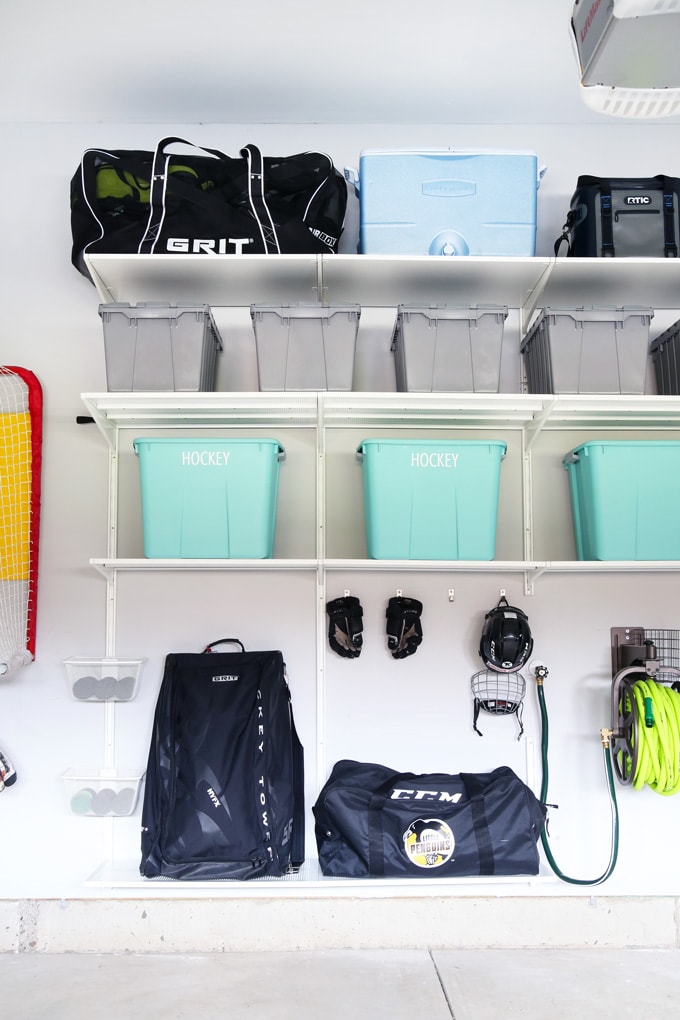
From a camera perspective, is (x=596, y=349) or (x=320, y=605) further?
(x=320, y=605)

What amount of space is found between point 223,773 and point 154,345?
1445mm

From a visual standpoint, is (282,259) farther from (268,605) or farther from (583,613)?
(583,613)

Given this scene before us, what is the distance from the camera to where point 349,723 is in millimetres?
2980

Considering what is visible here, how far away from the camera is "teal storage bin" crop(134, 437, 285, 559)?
2.71 m

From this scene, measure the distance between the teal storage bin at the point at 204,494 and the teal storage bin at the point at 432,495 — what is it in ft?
1.25

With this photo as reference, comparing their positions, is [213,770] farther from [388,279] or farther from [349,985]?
[388,279]

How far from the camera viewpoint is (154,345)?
2729mm

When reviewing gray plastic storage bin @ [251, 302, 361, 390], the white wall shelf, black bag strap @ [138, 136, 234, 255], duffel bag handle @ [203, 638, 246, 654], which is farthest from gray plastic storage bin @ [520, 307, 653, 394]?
duffel bag handle @ [203, 638, 246, 654]

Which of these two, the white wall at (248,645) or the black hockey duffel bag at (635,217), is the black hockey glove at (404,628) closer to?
the white wall at (248,645)

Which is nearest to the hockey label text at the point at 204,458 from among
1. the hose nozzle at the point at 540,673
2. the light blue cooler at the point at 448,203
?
the light blue cooler at the point at 448,203

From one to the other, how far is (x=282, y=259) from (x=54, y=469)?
1.15m

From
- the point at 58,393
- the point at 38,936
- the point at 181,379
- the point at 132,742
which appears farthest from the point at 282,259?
the point at 38,936

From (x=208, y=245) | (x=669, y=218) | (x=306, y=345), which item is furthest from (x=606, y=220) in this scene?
(x=208, y=245)

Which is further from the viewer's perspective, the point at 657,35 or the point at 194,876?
the point at 194,876
